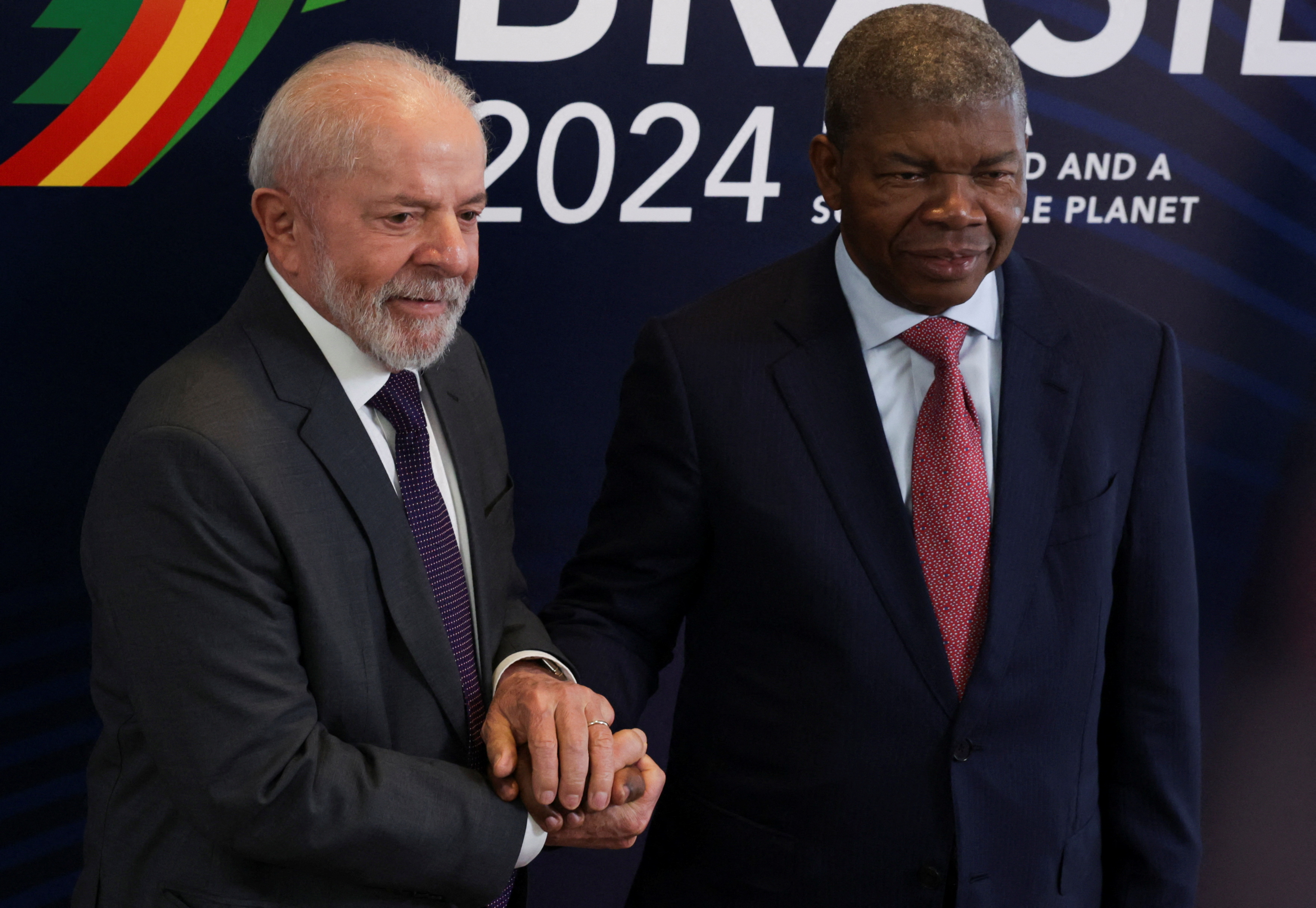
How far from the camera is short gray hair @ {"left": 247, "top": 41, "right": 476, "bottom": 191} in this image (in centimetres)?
162

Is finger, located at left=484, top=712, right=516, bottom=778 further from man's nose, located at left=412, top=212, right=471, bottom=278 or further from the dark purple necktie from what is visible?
man's nose, located at left=412, top=212, right=471, bottom=278

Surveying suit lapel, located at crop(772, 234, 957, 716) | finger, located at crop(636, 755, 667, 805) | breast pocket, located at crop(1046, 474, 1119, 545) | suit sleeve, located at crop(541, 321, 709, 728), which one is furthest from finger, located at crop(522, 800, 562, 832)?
breast pocket, located at crop(1046, 474, 1119, 545)

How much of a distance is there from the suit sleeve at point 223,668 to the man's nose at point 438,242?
0.35 meters

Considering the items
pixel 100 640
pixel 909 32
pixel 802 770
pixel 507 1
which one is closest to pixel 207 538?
pixel 100 640

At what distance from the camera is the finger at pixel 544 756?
166cm

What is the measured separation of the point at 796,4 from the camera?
96.0 inches

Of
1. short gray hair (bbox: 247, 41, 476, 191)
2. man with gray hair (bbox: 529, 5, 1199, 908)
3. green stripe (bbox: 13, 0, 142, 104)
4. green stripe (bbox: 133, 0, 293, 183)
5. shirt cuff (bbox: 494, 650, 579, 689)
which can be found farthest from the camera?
green stripe (bbox: 133, 0, 293, 183)

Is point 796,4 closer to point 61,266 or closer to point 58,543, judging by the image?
point 61,266

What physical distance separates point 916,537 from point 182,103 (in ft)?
4.40

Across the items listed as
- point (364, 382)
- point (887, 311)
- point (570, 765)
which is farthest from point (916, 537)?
point (364, 382)

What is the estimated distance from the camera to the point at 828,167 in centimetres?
179

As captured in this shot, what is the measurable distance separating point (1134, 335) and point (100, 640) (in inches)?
55.4

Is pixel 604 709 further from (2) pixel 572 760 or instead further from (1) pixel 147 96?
(1) pixel 147 96

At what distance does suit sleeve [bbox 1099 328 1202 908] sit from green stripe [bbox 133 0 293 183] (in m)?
1.45
